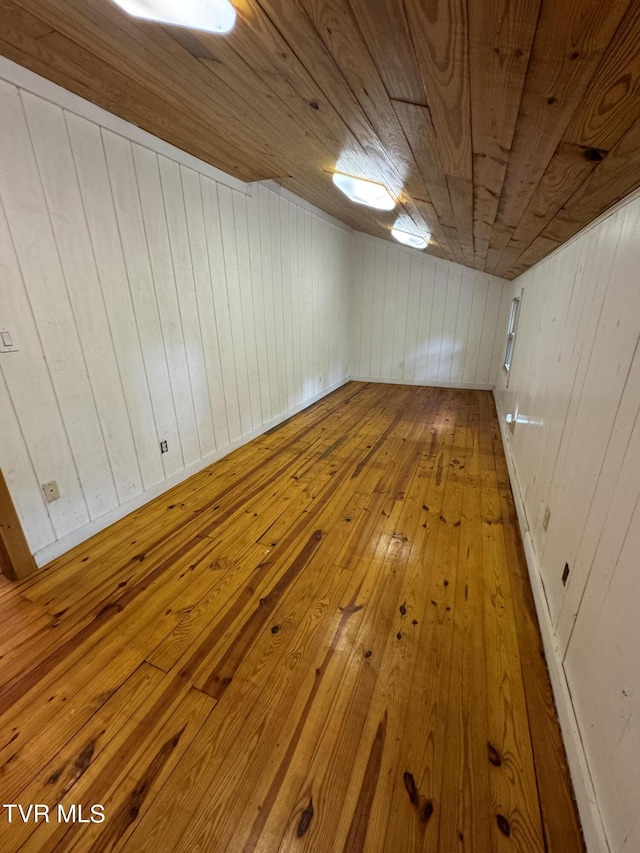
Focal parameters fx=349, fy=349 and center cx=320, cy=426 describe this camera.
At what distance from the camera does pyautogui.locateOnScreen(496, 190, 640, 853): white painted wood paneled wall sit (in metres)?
0.85

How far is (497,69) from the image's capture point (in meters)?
0.76

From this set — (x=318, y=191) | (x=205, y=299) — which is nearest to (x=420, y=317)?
(x=318, y=191)

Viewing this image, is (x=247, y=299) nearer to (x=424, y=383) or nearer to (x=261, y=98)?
(x=261, y=98)

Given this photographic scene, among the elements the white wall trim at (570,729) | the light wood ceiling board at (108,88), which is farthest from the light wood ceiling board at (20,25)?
the white wall trim at (570,729)

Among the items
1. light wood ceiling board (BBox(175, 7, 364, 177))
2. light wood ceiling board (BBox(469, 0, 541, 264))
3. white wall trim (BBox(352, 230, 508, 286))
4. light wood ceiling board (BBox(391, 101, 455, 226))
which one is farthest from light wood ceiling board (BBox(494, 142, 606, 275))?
white wall trim (BBox(352, 230, 508, 286))

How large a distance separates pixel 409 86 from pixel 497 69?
27cm

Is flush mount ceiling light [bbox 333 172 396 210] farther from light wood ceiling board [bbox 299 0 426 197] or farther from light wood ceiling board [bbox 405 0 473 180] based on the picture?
light wood ceiling board [bbox 405 0 473 180]

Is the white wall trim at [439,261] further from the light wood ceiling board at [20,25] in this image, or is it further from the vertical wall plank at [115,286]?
the light wood ceiling board at [20,25]

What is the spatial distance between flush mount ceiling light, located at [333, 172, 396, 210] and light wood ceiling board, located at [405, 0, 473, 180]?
1.25m

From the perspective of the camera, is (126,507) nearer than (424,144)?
No

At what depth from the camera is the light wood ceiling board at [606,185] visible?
895 millimetres

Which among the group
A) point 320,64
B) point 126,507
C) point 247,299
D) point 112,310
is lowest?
point 126,507

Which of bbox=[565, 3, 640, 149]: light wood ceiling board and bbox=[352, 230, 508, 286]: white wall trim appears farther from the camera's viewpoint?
bbox=[352, 230, 508, 286]: white wall trim

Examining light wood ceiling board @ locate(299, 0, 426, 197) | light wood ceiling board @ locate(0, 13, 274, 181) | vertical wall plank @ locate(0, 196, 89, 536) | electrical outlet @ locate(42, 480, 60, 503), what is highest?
light wood ceiling board @ locate(0, 13, 274, 181)
